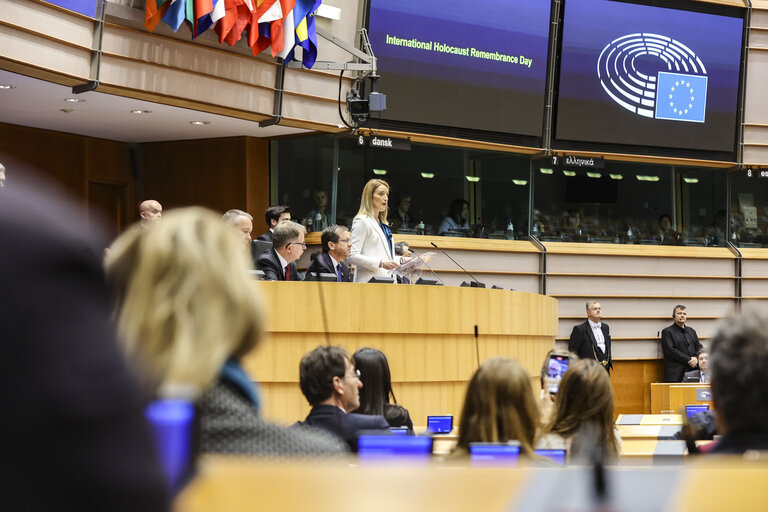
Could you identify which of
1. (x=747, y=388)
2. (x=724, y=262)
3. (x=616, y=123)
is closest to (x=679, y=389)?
(x=724, y=262)

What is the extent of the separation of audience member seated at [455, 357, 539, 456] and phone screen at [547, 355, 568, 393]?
1.33m

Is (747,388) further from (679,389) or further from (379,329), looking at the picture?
(679,389)

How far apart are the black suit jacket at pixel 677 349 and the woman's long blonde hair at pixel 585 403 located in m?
9.00

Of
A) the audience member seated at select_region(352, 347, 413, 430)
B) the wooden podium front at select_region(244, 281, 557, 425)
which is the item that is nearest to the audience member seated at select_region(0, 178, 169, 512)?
the audience member seated at select_region(352, 347, 413, 430)

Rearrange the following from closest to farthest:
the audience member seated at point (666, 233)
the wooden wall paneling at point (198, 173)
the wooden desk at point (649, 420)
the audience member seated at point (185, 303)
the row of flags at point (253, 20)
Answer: the audience member seated at point (185, 303)
the wooden desk at point (649, 420)
the row of flags at point (253, 20)
the wooden wall paneling at point (198, 173)
the audience member seated at point (666, 233)

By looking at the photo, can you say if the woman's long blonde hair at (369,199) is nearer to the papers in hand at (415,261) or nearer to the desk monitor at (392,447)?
the papers in hand at (415,261)

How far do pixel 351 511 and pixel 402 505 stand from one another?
6 centimetres

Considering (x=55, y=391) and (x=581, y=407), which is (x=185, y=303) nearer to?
(x=55, y=391)

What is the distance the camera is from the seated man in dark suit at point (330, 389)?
3365 mm

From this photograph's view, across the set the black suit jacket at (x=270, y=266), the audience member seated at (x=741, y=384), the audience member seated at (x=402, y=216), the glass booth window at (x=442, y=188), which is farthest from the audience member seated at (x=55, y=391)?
the audience member seated at (x=402, y=216)

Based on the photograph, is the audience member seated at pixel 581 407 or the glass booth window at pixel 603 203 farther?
the glass booth window at pixel 603 203

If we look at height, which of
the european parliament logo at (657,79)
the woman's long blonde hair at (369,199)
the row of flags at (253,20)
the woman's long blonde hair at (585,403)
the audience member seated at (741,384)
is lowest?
the woman's long blonde hair at (585,403)

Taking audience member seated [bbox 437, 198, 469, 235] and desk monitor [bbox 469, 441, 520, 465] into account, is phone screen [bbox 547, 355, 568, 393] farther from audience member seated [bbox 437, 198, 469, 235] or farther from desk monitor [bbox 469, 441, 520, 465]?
audience member seated [bbox 437, 198, 469, 235]

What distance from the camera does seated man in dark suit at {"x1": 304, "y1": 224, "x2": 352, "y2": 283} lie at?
6785 mm
